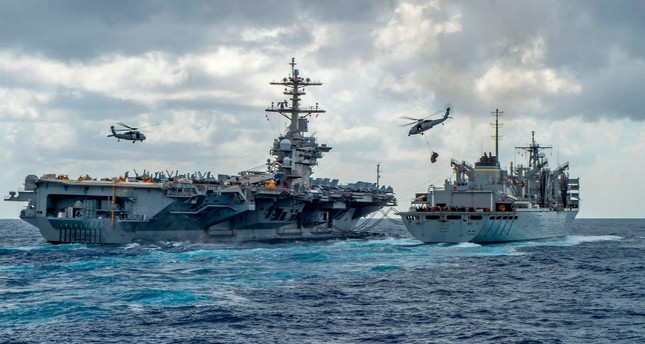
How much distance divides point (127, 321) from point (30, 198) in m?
28.2

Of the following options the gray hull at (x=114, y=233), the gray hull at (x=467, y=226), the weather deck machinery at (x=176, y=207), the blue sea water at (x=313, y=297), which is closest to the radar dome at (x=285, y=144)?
the weather deck machinery at (x=176, y=207)

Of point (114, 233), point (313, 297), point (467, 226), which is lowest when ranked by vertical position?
point (313, 297)

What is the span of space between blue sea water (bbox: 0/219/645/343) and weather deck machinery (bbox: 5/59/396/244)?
2.77 m

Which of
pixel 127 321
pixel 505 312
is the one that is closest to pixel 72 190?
pixel 127 321

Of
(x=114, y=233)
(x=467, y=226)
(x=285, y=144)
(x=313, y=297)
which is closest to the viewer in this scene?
(x=313, y=297)

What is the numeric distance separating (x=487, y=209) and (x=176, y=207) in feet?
63.6

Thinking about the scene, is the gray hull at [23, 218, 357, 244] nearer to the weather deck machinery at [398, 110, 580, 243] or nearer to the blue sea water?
the blue sea water

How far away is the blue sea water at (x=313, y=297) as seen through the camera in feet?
67.2

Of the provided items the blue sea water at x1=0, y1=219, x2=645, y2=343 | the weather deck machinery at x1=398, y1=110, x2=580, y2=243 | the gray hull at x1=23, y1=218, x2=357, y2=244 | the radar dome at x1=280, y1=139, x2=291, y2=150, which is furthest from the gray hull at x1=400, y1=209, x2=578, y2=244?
the radar dome at x1=280, y1=139, x2=291, y2=150

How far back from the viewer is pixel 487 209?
51.4m

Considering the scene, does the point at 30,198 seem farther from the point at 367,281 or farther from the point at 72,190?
the point at 367,281

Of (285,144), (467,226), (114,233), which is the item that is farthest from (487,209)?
(114,233)

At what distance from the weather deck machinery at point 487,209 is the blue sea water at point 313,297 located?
262 inches

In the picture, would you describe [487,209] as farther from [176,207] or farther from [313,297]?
[313,297]
